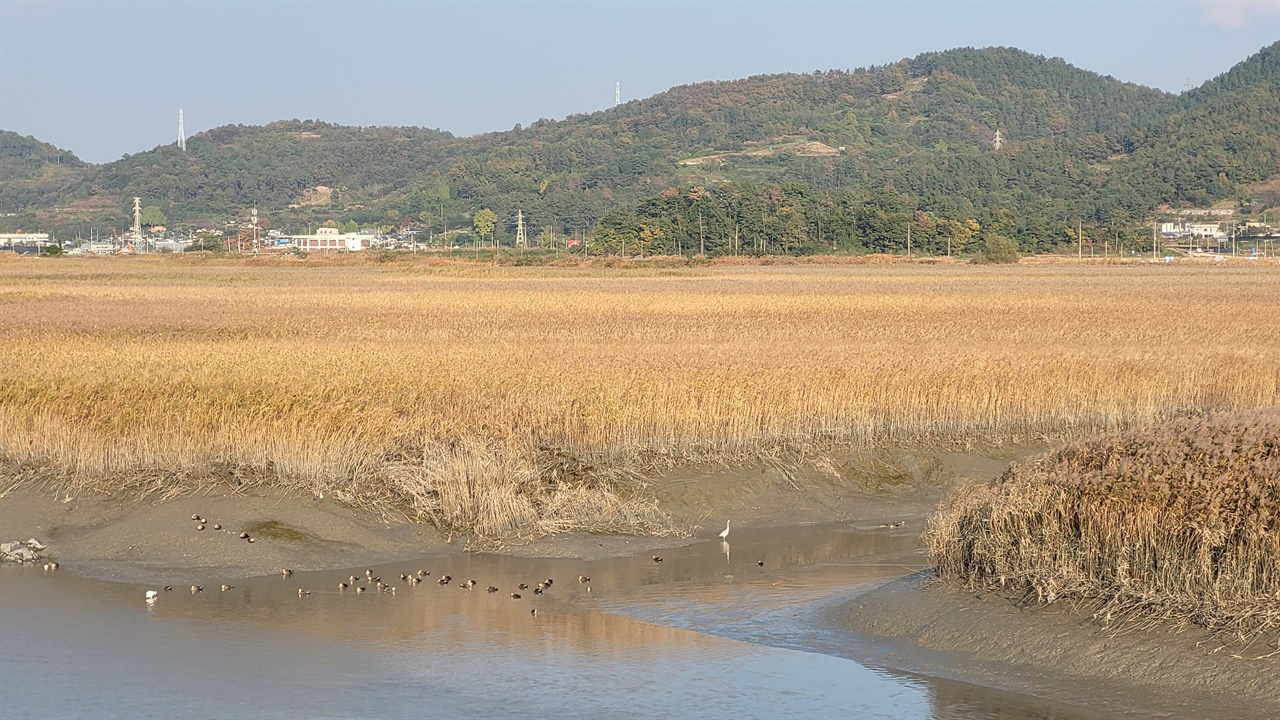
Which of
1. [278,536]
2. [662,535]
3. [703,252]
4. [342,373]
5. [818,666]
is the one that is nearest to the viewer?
[818,666]

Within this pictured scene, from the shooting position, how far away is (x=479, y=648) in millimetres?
10555

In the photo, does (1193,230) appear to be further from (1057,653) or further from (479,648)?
(479,648)

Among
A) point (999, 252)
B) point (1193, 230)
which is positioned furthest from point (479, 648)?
point (1193, 230)

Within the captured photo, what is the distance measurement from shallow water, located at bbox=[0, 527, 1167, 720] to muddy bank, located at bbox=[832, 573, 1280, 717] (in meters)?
0.30

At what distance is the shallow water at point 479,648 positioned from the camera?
919 cm

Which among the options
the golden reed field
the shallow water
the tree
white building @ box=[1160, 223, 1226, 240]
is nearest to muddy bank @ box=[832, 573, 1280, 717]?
the shallow water

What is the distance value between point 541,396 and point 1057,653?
10.6 meters

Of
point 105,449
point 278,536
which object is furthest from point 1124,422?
point 105,449

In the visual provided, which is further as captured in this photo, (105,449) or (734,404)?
(734,404)

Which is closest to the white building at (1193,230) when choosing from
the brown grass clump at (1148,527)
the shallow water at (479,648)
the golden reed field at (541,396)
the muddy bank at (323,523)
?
the golden reed field at (541,396)

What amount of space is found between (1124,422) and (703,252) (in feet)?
429

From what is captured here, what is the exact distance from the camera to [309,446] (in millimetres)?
15508

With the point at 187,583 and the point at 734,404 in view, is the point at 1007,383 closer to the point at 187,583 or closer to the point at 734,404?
the point at 734,404

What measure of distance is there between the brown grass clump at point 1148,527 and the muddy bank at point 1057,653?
0.17 m
